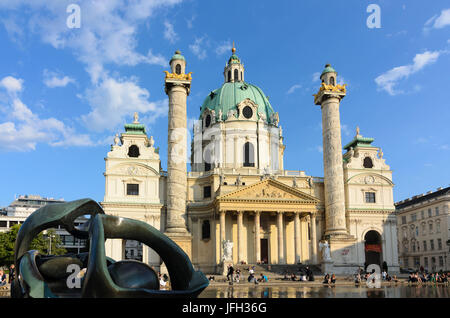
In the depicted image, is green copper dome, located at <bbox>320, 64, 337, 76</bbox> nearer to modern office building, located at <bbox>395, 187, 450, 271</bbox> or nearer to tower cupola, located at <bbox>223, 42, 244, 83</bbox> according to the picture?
tower cupola, located at <bbox>223, 42, 244, 83</bbox>

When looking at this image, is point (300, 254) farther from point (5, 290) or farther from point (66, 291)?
point (66, 291)

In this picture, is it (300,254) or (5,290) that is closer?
(5,290)

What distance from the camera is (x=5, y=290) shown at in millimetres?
29406

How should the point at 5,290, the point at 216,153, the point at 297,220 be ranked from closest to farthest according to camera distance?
the point at 5,290 → the point at 297,220 → the point at 216,153

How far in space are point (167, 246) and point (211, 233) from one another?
141ft

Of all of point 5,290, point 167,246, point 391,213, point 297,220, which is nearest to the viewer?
point 167,246

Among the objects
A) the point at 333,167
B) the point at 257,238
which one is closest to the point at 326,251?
the point at 257,238

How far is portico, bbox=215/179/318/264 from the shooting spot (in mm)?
50844

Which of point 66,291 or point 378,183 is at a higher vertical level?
point 378,183

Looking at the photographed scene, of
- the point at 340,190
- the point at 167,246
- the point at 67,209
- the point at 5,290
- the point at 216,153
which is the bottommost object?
the point at 5,290

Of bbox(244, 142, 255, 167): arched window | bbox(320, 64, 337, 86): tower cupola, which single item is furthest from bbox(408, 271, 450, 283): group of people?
bbox(244, 142, 255, 167): arched window

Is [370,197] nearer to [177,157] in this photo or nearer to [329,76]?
[329,76]

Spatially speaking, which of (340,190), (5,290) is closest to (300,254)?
(340,190)

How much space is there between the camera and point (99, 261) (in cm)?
982
